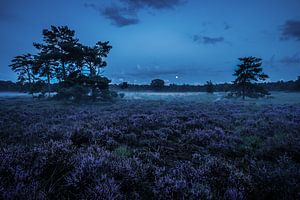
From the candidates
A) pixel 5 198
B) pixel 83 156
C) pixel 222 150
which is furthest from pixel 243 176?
pixel 5 198

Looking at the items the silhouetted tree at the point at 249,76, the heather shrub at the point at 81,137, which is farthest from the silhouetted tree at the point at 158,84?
the heather shrub at the point at 81,137

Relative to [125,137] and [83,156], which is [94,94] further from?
[83,156]

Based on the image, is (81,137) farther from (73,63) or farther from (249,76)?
(249,76)

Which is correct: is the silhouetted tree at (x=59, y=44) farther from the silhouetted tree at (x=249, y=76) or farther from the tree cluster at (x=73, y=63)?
the silhouetted tree at (x=249, y=76)

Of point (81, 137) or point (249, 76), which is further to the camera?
point (249, 76)

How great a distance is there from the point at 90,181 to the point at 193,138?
4751 millimetres

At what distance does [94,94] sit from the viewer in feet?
97.3

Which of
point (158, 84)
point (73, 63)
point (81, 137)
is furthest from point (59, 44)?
point (158, 84)

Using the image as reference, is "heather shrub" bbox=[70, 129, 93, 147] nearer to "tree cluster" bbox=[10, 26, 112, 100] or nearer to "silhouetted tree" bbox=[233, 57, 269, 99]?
"tree cluster" bbox=[10, 26, 112, 100]

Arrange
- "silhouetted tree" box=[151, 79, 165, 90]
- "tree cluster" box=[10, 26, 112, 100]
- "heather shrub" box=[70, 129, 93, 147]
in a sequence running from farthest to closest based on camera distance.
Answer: "silhouetted tree" box=[151, 79, 165, 90] < "tree cluster" box=[10, 26, 112, 100] < "heather shrub" box=[70, 129, 93, 147]

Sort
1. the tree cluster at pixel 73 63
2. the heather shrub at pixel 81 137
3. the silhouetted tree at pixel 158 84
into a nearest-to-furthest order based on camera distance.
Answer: the heather shrub at pixel 81 137
the tree cluster at pixel 73 63
the silhouetted tree at pixel 158 84

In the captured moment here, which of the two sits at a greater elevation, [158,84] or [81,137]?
[158,84]

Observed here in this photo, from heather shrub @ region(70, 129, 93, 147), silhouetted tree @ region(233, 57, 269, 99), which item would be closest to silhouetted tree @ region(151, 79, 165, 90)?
silhouetted tree @ region(233, 57, 269, 99)

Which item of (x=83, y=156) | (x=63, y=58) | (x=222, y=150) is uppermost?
(x=63, y=58)
